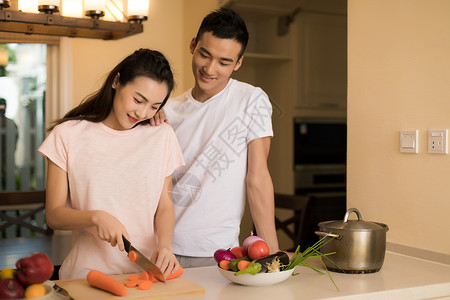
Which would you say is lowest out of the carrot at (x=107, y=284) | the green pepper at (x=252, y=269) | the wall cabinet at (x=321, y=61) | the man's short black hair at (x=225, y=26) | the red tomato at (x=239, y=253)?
the carrot at (x=107, y=284)

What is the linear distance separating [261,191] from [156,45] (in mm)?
2680

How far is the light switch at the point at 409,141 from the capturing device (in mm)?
1954

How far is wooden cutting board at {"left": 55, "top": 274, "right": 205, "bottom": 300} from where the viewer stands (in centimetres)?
129

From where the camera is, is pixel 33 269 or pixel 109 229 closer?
pixel 33 269

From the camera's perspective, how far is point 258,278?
140cm

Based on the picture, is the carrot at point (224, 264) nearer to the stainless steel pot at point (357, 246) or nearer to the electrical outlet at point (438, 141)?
the stainless steel pot at point (357, 246)

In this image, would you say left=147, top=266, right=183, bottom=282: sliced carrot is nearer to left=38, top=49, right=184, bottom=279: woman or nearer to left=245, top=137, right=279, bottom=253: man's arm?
left=38, top=49, right=184, bottom=279: woman

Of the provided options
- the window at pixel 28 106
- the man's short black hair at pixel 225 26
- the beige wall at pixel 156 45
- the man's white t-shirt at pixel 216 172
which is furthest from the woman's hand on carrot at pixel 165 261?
the window at pixel 28 106

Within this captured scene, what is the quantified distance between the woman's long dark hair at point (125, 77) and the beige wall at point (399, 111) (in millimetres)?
891

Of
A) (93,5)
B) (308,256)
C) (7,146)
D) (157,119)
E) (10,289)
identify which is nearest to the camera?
(10,289)

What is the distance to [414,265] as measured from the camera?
180cm

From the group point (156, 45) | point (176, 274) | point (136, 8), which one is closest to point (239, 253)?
point (176, 274)

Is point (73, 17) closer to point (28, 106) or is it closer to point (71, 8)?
point (71, 8)

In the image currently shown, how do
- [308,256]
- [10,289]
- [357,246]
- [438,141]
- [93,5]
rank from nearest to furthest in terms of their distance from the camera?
[10,289], [308,256], [357,246], [438,141], [93,5]
